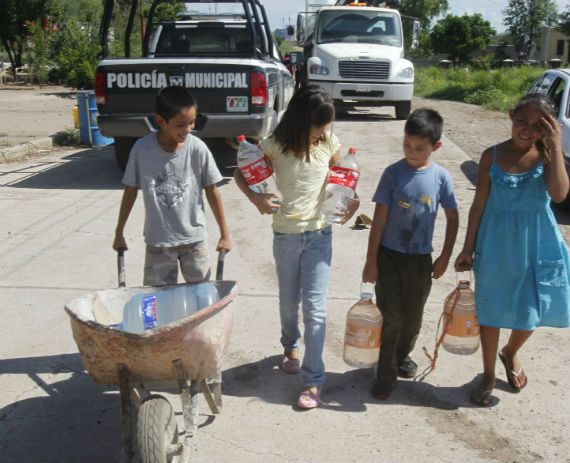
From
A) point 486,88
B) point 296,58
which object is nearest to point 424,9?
point 486,88

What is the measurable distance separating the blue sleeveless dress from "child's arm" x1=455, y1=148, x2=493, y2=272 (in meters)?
0.03

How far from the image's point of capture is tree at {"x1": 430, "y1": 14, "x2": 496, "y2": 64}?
85938mm

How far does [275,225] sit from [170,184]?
63cm

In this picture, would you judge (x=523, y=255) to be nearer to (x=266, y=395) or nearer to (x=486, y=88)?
(x=266, y=395)

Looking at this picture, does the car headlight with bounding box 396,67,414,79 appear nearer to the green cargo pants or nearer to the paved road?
the paved road

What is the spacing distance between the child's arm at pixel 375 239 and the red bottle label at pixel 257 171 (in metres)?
0.64

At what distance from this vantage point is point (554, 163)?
129 inches

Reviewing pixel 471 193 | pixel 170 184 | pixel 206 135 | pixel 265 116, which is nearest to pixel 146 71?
pixel 206 135

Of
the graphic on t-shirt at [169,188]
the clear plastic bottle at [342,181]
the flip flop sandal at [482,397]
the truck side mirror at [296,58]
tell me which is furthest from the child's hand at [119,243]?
the truck side mirror at [296,58]

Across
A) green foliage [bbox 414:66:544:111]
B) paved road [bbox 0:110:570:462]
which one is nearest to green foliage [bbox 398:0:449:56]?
green foliage [bbox 414:66:544:111]

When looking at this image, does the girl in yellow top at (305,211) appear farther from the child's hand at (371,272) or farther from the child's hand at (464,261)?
the child's hand at (464,261)

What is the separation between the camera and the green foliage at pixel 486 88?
2216 centimetres

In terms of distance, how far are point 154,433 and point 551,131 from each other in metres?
2.40

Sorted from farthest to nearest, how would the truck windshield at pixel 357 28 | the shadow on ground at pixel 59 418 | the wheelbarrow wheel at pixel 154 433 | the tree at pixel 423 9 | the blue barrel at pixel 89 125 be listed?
1. the tree at pixel 423 9
2. the truck windshield at pixel 357 28
3. the blue barrel at pixel 89 125
4. the shadow on ground at pixel 59 418
5. the wheelbarrow wheel at pixel 154 433
